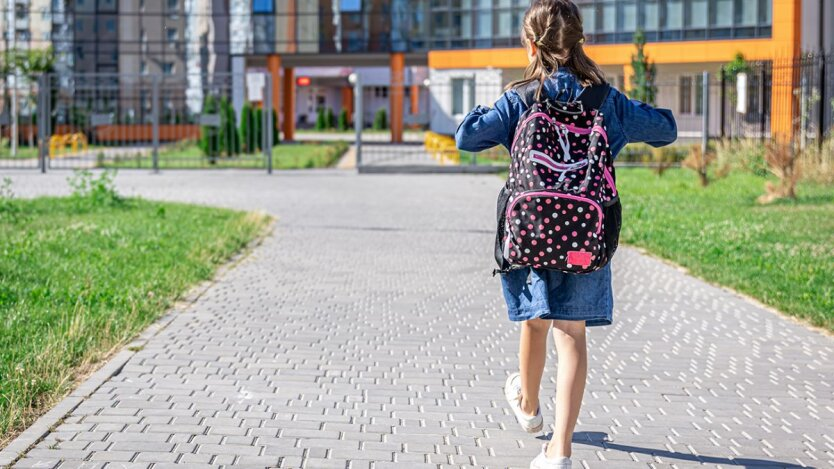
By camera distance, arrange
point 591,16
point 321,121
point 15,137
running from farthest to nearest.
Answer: point 321,121, point 591,16, point 15,137

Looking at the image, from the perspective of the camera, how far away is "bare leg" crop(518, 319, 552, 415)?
4883 millimetres

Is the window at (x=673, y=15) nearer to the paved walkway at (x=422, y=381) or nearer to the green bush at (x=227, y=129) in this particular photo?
the green bush at (x=227, y=129)

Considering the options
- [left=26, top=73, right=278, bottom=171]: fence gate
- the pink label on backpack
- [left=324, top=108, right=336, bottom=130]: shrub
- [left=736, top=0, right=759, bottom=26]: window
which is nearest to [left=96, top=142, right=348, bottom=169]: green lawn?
[left=26, top=73, right=278, bottom=171]: fence gate

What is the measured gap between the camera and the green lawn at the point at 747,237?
9.95 metres

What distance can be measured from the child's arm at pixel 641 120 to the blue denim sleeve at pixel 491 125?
1.20 feet

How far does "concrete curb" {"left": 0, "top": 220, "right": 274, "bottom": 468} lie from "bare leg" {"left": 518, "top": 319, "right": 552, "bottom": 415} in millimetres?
1994

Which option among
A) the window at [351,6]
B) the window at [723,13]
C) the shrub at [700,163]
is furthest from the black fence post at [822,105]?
the window at [351,6]

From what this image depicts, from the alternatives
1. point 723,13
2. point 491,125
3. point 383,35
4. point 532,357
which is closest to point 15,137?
point 383,35

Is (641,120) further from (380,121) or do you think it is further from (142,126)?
(380,121)

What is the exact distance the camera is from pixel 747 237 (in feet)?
44.9

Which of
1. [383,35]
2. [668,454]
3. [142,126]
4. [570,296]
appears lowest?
[668,454]

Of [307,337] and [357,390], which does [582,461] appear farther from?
[307,337]

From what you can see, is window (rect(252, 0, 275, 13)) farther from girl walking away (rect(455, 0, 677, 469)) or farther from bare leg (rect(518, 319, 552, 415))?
girl walking away (rect(455, 0, 677, 469))

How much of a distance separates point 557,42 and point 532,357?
1.24m
